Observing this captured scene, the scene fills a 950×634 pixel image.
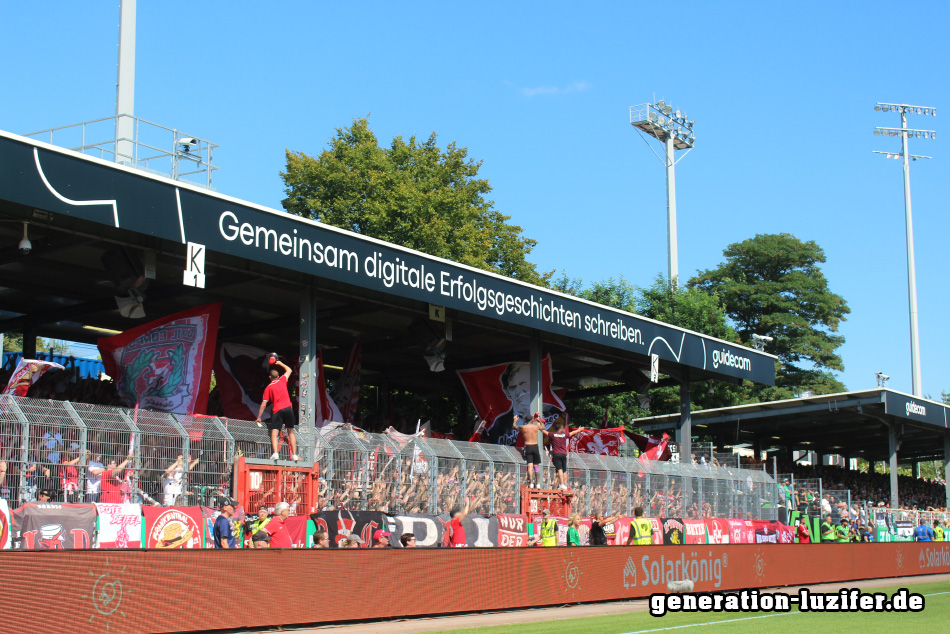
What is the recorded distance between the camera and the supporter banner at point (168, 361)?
19.5m

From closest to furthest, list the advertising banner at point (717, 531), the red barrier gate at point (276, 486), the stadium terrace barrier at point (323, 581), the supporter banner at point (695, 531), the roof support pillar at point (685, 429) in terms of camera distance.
→ the stadium terrace barrier at point (323, 581) < the red barrier gate at point (276, 486) < the supporter banner at point (695, 531) < the advertising banner at point (717, 531) < the roof support pillar at point (685, 429)

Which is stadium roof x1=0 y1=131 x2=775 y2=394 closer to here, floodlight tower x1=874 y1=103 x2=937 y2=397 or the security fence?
the security fence

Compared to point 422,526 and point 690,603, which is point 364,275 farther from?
point 690,603

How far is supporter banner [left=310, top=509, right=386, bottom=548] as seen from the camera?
17.2 m

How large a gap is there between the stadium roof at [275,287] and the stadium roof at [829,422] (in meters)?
5.43

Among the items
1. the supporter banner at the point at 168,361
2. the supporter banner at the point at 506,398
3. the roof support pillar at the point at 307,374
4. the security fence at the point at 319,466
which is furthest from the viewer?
the supporter banner at the point at 506,398

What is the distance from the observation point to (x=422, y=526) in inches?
729

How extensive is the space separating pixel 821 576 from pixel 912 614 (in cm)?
801

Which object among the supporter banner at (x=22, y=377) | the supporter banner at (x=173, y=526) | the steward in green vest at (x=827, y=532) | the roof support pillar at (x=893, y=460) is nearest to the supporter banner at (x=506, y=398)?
the steward in green vest at (x=827, y=532)

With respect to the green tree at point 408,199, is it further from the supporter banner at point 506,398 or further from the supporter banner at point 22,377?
the supporter banner at point 22,377

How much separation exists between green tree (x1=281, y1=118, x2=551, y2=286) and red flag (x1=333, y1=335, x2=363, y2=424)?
17.3 meters

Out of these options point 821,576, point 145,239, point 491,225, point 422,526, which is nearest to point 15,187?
point 145,239

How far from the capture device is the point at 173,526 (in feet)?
50.2

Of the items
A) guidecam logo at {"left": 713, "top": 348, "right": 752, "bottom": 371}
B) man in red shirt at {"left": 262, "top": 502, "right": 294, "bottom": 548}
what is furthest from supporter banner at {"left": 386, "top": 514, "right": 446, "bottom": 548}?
guidecam logo at {"left": 713, "top": 348, "right": 752, "bottom": 371}
